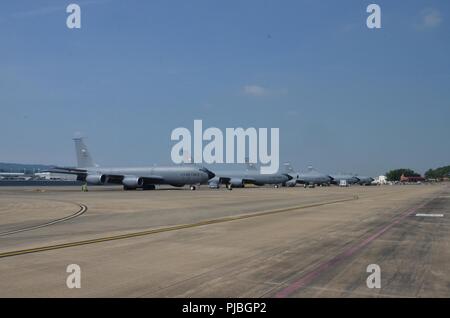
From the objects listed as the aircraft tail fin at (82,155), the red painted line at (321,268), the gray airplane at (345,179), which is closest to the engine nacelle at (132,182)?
the aircraft tail fin at (82,155)

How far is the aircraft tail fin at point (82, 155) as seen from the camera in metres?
79.9

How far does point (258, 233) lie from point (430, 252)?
5.55 meters

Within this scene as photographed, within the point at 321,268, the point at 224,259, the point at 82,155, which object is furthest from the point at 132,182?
the point at 321,268

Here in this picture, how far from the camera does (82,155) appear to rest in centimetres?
8031

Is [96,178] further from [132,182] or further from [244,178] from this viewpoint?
[244,178]

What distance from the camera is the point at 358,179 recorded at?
169 meters

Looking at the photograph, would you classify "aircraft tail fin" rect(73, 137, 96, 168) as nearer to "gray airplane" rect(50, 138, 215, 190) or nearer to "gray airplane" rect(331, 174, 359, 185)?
"gray airplane" rect(50, 138, 215, 190)

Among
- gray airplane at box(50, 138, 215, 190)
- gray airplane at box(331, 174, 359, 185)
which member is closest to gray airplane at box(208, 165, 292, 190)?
gray airplane at box(50, 138, 215, 190)

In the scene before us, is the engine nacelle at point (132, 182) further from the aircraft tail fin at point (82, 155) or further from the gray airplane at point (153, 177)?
the aircraft tail fin at point (82, 155)

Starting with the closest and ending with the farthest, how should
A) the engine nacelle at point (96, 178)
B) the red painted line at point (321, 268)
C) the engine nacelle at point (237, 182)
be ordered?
the red painted line at point (321, 268) → the engine nacelle at point (96, 178) → the engine nacelle at point (237, 182)

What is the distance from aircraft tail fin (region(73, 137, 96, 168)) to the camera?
79938 mm

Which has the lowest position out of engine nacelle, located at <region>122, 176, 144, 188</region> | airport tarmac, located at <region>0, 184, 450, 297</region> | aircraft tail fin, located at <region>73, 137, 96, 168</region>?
airport tarmac, located at <region>0, 184, 450, 297</region>
